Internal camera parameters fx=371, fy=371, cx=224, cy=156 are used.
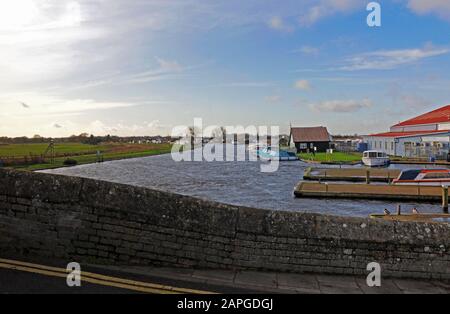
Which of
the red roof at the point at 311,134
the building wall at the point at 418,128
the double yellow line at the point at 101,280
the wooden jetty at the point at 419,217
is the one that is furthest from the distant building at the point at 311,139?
the double yellow line at the point at 101,280

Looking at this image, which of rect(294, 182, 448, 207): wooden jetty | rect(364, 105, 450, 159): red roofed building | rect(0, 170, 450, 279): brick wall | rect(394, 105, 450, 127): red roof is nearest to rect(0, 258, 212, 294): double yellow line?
rect(0, 170, 450, 279): brick wall

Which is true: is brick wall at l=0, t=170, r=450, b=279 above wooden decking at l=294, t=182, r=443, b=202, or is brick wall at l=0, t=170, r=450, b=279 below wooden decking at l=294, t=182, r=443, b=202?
above

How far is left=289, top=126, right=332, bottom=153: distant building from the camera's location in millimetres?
93750

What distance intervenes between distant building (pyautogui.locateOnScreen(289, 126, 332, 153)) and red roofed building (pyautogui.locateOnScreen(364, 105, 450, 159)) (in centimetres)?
1185

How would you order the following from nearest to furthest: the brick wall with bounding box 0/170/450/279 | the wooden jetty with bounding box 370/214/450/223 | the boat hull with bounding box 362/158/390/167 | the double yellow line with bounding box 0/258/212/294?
the double yellow line with bounding box 0/258/212/294
the brick wall with bounding box 0/170/450/279
the wooden jetty with bounding box 370/214/450/223
the boat hull with bounding box 362/158/390/167

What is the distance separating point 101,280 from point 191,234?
68.1 inches

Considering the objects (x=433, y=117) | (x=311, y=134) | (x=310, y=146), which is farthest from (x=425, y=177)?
(x=311, y=134)

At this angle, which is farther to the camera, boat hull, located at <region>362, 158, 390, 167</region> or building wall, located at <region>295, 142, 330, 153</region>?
building wall, located at <region>295, 142, 330, 153</region>

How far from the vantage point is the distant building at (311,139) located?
93.8 metres

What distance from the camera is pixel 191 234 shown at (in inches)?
273

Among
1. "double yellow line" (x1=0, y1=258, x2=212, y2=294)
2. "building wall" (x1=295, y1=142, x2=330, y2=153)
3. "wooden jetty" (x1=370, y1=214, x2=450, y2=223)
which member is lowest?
"wooden jetty" (x1=370, y1=214, x2=450, y2=223)

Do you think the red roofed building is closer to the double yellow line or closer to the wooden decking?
the wooden decking

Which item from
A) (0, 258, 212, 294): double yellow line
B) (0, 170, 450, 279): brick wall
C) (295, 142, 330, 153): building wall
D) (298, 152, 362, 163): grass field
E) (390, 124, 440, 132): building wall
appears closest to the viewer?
(0, 258, 212, 294): double yellow line
